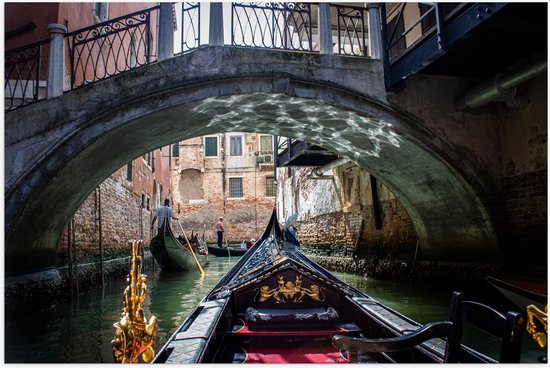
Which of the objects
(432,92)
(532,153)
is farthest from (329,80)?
(532,153)

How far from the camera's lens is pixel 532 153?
376cm

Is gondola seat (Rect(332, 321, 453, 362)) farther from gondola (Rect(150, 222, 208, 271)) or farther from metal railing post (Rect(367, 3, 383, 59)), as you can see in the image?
gondola (Rect(150, 222, 208, 271))

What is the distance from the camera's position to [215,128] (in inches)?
172

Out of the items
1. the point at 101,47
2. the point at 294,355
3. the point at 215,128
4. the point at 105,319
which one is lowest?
the point at 105,319

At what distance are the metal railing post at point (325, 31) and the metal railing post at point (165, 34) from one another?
1330 mm

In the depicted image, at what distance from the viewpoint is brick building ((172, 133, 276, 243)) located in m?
15.8

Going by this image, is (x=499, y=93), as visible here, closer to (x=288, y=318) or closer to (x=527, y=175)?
(x=527, y=175)

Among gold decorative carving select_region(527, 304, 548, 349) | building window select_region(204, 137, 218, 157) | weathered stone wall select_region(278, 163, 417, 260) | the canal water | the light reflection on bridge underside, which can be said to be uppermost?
building window select_region(204, 137, 218, 157)

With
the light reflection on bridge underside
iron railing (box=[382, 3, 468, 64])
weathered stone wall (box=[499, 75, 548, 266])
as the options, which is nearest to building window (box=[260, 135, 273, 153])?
iron railing (box=[382, 3, 468, 64])

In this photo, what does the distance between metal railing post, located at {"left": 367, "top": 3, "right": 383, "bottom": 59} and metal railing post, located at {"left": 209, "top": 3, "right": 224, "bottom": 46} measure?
144 cm

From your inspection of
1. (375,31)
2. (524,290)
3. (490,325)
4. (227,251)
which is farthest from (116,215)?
(227,251)

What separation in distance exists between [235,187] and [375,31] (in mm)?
12542

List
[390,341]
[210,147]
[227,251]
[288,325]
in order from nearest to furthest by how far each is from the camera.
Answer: [390,341] → [288,325] → [227,251] → [210,147]

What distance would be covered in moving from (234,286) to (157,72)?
1963 mm
